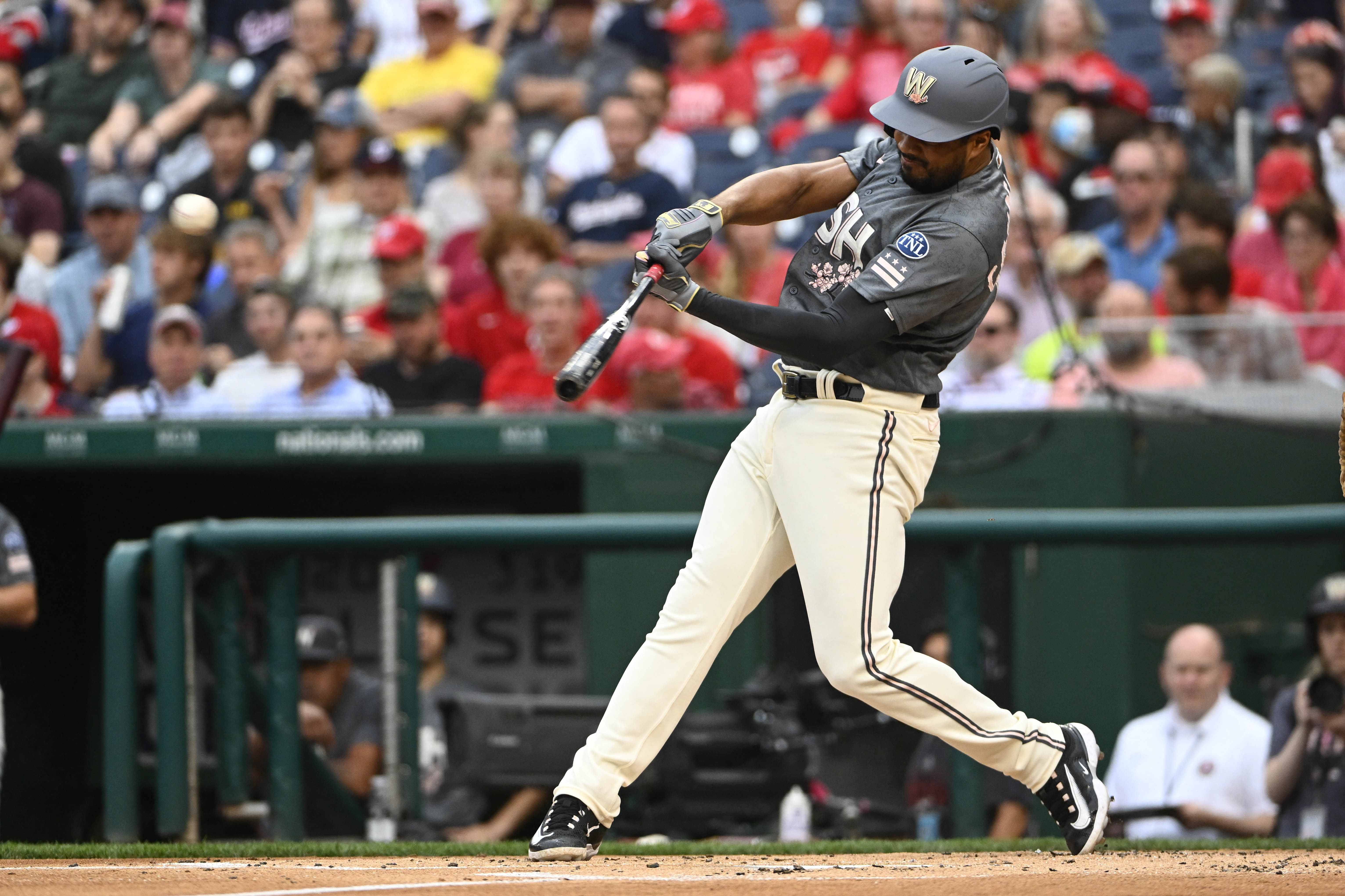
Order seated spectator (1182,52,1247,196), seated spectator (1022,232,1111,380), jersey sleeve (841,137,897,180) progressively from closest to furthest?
jersey sleeve (841,137,897,180)
seated spectator (1022,232,1111,380)
seated spectator (1182,52,1247,196)

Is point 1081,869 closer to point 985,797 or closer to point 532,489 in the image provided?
point 985,797

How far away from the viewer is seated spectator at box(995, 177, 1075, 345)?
7273mm

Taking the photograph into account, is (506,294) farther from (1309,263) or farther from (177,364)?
(1309,263)

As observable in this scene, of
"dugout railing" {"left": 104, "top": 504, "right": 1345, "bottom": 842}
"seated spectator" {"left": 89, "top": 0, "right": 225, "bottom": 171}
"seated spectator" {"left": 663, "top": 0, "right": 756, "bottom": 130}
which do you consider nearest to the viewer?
"dugout railing" {"left": 104, "top": 504, "right": 1345, "bottom": 842}

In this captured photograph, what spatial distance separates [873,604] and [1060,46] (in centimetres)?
586

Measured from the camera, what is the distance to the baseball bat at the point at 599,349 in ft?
11.4

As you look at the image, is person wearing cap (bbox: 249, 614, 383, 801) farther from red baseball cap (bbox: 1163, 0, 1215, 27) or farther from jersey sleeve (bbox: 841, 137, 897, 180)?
red baseball cap (bbox: 1163, 0, 1215, 27)

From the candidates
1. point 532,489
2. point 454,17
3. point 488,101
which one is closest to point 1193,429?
point 532,489

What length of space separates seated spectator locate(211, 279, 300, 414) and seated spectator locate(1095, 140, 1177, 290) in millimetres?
3525

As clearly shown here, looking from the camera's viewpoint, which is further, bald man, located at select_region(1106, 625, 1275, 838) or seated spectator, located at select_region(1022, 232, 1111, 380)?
seated spectator, located at select_region(1022, 232, 1111, 380)

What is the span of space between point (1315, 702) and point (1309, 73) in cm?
424

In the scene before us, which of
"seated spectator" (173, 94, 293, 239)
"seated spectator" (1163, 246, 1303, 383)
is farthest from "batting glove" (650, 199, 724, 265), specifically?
"seated spectator" (173, 94, 293, 239)

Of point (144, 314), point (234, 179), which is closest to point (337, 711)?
point (144, 314)

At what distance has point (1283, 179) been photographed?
26.9ft
